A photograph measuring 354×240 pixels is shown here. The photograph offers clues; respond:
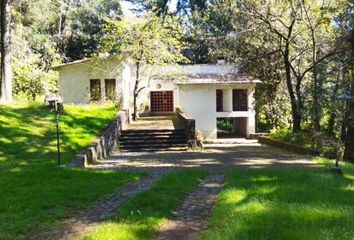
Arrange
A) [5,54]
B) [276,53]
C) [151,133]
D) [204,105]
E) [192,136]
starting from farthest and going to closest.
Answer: [204,105] < [276,53] < [5,54] < [151,133] < [192,136]

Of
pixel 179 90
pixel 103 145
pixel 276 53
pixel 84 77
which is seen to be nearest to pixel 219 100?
pixel 179 90

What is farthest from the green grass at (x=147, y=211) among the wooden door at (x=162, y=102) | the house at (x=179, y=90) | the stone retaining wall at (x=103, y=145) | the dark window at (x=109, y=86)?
the wooden door at (x=162, y=102)

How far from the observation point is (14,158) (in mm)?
11242

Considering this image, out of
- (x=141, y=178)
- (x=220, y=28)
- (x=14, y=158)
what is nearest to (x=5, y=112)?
(x=14, y=158)

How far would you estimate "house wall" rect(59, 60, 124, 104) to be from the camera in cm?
2728

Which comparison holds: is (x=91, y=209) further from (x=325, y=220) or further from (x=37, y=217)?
(x=325, y=220)

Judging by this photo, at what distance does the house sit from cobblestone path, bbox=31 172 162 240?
18.8 m

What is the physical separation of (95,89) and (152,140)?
10.7 meters

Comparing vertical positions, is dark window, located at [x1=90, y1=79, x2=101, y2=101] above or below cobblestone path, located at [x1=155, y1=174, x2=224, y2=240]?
above

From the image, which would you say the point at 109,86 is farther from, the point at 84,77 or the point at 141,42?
the point at 141,42

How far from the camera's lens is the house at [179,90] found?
2736 cm

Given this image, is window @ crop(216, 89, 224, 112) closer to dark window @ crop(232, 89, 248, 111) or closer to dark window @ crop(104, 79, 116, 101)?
dark window @ crop(232, 89, 248, 111)

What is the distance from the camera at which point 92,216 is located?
619 centimetres

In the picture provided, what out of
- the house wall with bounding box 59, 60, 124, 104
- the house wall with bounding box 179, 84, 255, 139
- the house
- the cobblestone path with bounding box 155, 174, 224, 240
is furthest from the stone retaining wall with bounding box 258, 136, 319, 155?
the house wall with bounding box 59, 60, 124, 104
